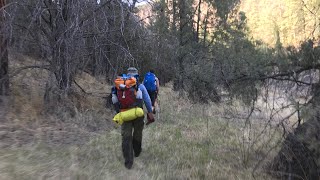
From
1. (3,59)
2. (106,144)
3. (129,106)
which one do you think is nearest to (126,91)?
(129,106)

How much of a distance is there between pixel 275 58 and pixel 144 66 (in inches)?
371

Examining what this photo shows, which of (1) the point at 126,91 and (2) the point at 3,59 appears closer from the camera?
(1) the point at 126,91

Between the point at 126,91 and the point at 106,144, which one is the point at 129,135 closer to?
the point at 126,91

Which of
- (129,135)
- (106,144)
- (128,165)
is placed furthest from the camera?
(106,144)

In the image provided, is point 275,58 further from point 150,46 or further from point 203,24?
point 203,24

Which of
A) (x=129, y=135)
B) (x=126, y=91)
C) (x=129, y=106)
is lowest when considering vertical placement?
(x=129, y=135)

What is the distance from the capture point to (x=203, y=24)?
25594 mm

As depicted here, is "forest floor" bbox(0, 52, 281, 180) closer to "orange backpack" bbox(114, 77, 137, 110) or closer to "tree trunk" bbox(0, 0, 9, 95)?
"tree trunk" bbox(0, 0, 9, 95)

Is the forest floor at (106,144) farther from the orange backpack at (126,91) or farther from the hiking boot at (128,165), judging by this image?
the orange backpack at (126,91)

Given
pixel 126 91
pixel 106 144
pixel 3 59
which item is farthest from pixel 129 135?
pixel 3 59

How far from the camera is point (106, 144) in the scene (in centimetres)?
942

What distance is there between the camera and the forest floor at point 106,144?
714 cm

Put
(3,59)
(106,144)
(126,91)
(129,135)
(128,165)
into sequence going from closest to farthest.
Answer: (126,91), (128,165), (129,135), (106,144), (3,59)

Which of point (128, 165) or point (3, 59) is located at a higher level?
point (3, 59)
